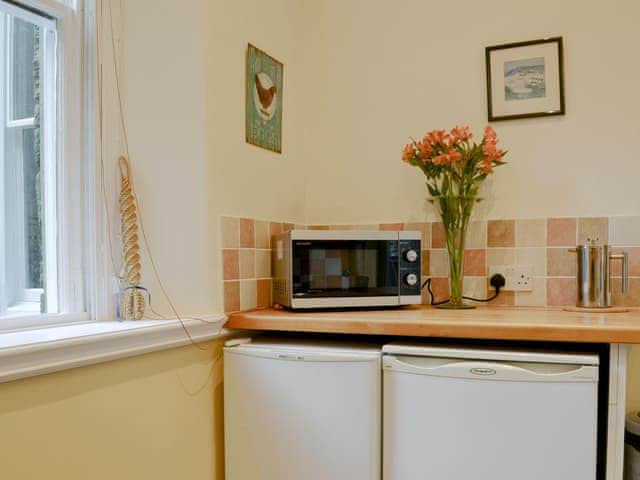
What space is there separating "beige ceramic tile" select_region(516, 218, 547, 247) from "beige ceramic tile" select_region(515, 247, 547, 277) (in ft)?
0.06

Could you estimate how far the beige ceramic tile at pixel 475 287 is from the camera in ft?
6.32

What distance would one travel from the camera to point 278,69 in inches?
78.7

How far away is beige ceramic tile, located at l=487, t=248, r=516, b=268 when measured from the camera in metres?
1.90

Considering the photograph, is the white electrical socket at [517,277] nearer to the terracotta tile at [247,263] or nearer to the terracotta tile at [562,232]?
the terracotta tile at [562,232]

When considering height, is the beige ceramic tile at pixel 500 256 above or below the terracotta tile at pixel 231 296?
above

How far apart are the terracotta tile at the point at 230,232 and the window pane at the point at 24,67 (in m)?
0.62

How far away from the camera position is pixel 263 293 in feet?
6.06

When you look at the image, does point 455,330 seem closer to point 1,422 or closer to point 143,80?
point 1,422

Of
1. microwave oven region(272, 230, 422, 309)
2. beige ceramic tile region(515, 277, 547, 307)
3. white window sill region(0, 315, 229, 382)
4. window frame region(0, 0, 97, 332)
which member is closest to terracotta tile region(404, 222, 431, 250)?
microwave oven region(272, 230, 422, 309)

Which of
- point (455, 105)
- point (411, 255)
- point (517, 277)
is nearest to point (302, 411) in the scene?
point (411, 255)

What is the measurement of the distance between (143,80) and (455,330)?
1.21 meters

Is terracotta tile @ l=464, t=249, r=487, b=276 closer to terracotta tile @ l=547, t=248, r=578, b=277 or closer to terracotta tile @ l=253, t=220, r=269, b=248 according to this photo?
terracotta tile @ l=547, t=248, r=578, b=277

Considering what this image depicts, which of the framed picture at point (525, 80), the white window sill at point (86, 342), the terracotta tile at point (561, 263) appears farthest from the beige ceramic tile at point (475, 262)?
the white window sill at point (86, 342)

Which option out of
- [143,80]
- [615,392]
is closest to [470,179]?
[615,392]
